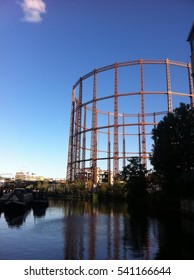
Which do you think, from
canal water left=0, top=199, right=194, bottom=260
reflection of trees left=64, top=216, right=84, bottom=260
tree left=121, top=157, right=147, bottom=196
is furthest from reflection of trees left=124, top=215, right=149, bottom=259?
tree left=121, top=157, right=147, bottom=196

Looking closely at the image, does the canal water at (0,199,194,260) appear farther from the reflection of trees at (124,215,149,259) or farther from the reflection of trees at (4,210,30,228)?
the reflection of trees at (4,210,30,228)

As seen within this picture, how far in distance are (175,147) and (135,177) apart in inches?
699

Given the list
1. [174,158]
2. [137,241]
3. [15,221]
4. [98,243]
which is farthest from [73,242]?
[174,158]

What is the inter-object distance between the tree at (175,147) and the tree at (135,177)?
13.4 meters

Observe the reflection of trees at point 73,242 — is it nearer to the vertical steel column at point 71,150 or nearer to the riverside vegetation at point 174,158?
the riverside vegetation at point 174,158

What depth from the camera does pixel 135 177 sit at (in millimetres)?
58875

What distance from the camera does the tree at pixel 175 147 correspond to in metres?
42.1

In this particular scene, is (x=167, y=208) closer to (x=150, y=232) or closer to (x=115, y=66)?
(x=150, y=232)

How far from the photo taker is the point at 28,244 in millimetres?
21078

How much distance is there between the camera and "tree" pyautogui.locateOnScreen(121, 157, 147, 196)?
189 ft

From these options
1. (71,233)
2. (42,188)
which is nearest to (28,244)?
(71,233)

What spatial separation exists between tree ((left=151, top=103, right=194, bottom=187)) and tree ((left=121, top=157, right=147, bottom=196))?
13383 mm

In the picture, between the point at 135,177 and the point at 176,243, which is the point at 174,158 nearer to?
the point at 135,177

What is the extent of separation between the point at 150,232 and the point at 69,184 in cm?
8430
